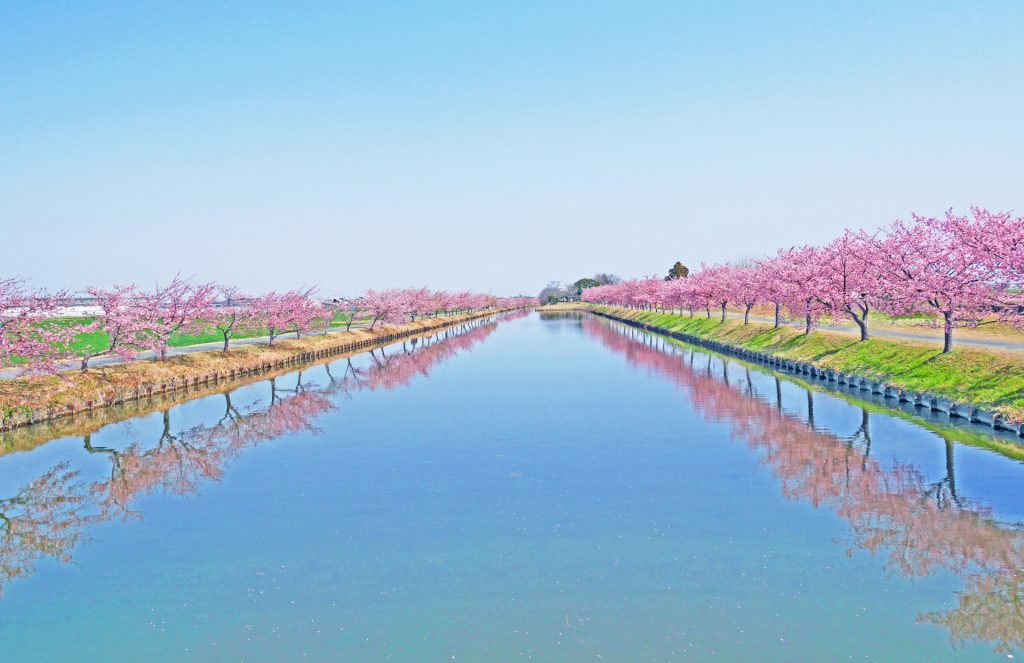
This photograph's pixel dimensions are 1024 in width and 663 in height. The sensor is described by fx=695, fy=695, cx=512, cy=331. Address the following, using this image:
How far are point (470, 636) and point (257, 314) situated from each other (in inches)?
1891

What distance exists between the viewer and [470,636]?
385 inches

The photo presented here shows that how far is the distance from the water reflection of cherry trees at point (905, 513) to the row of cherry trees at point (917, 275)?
693 centimetres

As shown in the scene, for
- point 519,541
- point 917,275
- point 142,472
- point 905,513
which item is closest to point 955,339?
point 917,275

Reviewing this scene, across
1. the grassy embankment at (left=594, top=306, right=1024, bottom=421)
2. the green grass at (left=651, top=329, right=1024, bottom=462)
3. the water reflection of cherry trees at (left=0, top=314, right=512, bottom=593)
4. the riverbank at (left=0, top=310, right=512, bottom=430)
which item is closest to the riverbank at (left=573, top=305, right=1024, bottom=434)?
the grassy embankment at (left=594, top=306, right=1024, bottom=421)

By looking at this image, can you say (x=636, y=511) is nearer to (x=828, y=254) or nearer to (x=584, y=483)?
(x=584, y=483)

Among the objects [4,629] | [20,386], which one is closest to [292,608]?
[4,629]

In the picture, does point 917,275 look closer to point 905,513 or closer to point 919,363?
point 919,363

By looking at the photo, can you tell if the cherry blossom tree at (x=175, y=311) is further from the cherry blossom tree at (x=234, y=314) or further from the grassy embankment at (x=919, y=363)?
the grassy embankment at (x=919, y=363)

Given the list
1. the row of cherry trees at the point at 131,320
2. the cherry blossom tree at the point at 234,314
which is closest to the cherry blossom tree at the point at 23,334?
the row of cherry trees at the point at 131,320

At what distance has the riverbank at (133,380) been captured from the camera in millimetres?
27469

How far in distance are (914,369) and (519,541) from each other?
2455 centimetres

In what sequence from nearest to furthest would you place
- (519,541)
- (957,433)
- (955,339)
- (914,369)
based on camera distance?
(519,541)
(957,433)
(914,369)
(955,339)

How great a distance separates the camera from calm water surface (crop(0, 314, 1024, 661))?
9.76 metres

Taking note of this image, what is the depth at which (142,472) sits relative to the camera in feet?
66.0
